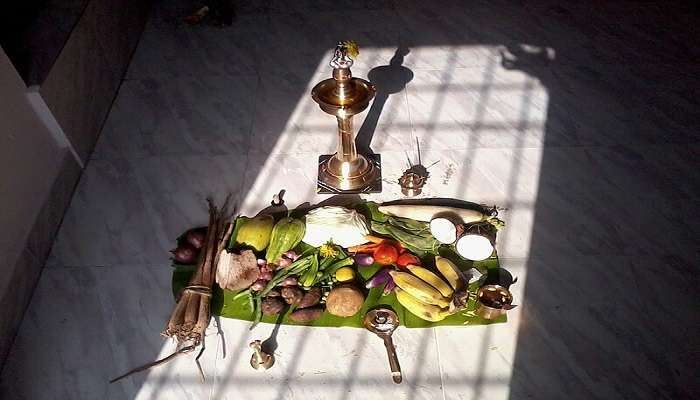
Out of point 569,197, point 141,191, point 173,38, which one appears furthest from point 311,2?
point 569,197

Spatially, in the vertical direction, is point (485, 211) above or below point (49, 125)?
below

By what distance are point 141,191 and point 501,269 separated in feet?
6.69

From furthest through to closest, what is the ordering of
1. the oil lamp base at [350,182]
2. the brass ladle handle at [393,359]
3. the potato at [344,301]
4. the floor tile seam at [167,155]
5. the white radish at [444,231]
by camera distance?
1. the floor tile seam at [167,155]
2. the oil lamp base at [350,182]
3. the white radish at [444,231]
4. the potato at [344,301]
5. the brass ladle handle at [393,359]

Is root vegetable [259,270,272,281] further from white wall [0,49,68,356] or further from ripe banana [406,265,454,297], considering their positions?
white wall [0,49,68,356]

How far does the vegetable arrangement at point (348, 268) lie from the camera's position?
93.0 inches

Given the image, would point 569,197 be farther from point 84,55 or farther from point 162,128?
point 84,55

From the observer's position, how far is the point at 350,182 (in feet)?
9.56

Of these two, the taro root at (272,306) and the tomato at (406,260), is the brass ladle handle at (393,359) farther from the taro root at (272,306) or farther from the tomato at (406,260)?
the taro root at (272,306)

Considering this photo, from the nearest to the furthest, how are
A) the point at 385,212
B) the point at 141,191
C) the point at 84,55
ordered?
the point at 385,212 < the point at 141,191 < the point at 84,55

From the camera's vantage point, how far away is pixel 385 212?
9.08 feet

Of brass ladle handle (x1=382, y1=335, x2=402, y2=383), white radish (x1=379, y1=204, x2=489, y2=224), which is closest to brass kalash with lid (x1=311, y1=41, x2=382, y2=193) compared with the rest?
white radish (x1=379, y1=204, x2=489, y2=224)

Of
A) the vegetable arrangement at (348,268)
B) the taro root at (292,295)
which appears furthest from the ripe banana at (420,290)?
the taro root at (292,295)

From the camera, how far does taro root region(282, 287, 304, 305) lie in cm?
238

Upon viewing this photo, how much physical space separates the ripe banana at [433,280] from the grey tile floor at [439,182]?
186 mm
